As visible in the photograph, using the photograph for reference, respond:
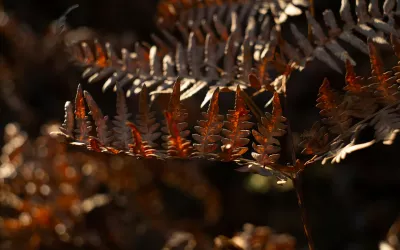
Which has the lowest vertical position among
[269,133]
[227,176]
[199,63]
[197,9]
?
[227,176]

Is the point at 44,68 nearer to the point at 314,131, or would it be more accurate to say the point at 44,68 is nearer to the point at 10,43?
the point at 10,43

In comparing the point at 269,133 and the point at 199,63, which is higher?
the point at 199,63

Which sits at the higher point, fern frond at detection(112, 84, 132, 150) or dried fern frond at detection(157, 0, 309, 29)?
dried fern frond at detection(157, 0, 309, 29)

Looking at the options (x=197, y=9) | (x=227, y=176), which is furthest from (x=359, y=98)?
(x=227, y=176)

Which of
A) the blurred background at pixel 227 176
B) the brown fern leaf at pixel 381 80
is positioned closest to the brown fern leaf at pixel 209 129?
the brown fern leaf at pixel 381 80

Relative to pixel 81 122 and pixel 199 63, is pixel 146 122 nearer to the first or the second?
pixel 81 122

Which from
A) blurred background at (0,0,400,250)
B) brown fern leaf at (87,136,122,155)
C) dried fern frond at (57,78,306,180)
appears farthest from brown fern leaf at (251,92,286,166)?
blurred background at (0,0,400,250)

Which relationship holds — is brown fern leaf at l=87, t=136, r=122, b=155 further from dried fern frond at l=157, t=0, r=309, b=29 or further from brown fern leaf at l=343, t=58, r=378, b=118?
dried fern frond at l=157, t=0, r=309, b=29
